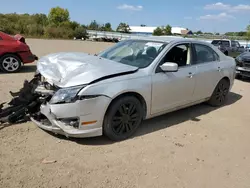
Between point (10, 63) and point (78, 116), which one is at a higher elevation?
point (10, 63)

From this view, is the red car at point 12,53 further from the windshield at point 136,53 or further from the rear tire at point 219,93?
the rear tire at point 219,93

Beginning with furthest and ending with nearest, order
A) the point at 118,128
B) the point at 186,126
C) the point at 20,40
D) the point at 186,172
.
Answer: the point at 20,40 → the point at 186,126 → the point at 118,128 → the point at 186,172

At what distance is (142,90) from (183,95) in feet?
3.80

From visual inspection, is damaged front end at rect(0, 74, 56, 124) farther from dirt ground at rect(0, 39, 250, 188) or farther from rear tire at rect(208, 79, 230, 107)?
rear tire at rect(208, 79, 230, 107)

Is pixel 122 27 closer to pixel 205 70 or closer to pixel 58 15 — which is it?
pixel 58 15

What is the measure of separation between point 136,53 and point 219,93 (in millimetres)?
2574

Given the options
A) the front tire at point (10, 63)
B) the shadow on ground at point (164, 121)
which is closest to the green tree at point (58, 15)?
the front tire at point (10, 63)

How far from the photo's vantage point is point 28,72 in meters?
8.62

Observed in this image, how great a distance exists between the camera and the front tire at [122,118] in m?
3.59

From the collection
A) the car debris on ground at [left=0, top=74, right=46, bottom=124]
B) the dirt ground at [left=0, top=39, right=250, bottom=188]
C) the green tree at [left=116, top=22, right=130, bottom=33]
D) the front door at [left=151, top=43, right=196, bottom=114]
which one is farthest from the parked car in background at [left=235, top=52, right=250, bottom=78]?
the green tree at [left=116, top=22, right=130, bottom=33]

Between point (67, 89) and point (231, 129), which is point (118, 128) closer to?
point (67, 89)

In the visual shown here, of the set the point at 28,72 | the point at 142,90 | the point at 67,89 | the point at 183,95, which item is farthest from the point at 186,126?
the point at 28,72

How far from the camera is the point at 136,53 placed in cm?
438

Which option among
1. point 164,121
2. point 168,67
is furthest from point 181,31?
point 168,67
